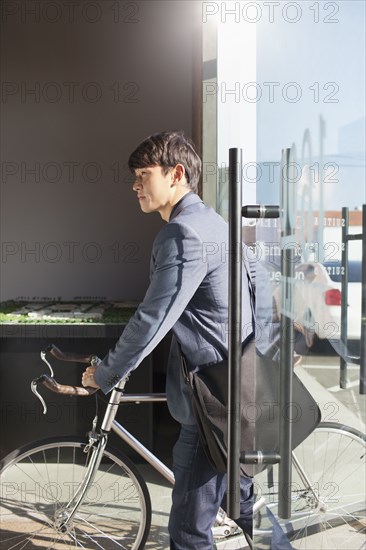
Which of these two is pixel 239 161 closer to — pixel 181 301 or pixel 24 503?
pixel 181 301

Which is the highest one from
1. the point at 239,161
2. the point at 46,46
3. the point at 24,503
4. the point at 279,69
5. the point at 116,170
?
the point at 46,46

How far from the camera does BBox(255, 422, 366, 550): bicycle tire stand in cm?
95

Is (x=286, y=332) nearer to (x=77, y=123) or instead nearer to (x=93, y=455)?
(x=93, y=455)

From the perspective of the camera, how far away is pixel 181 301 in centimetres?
178

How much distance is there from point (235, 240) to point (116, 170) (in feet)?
13.8

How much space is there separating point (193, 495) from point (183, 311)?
51 centimetres

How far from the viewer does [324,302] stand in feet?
3.22

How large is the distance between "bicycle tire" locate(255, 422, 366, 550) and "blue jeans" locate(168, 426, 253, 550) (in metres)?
0.82

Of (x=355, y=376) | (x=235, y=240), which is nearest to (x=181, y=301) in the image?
(x=235, y=240)

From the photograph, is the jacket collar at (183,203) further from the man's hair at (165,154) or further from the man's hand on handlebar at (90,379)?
the man's hand on handlebar at (90,379)

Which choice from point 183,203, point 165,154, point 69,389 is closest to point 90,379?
point 69,389

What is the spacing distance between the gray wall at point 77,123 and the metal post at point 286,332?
14.0 ft

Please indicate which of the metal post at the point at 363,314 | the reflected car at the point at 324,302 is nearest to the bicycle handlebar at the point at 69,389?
the reflected car at the point at 324,302

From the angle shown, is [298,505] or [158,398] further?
[158,398]
